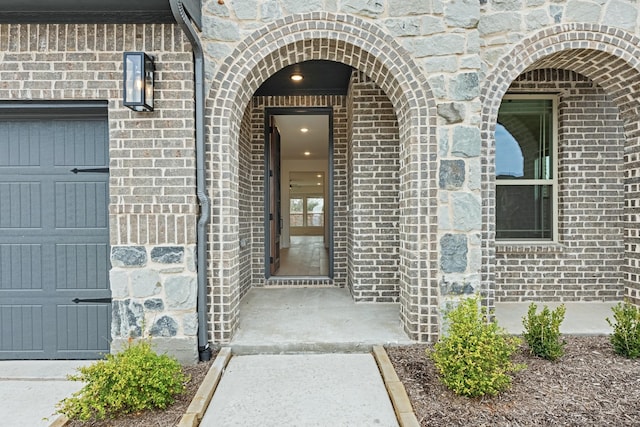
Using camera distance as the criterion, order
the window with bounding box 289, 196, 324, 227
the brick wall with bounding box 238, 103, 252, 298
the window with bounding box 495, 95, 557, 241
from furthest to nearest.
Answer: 1. the window with bounding box 289, 196, 324, 227
2. the brick wall with bounding box 238, 103, 252, 298
3. the window with bounding box 495, 95, 557, 241

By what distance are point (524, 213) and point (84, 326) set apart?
197 inches

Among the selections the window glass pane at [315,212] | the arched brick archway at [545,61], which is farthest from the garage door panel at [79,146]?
the window glass pane at [315,212]

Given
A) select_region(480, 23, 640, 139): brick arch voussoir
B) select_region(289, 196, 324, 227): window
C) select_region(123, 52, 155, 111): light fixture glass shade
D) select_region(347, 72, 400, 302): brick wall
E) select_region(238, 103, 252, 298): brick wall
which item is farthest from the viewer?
select_region(289, 196, 324, 227): window

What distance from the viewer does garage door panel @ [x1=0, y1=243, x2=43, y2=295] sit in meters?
3.00

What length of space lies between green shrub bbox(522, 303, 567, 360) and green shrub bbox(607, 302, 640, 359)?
19.4 inches

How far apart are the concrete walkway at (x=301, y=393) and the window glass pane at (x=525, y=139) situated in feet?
10.5

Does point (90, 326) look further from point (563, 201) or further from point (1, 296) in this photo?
point (563, 201)

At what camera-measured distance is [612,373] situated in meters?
2.55

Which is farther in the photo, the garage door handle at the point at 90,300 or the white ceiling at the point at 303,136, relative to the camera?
the white ceiling at the point at 303,136

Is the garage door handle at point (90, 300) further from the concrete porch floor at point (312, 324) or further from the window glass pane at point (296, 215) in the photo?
the window glass pane at point (296, 215)

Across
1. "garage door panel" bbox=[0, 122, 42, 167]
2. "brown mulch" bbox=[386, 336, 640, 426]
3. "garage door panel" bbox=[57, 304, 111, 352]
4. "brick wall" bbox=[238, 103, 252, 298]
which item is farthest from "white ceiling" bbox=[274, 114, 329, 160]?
"brown mulch" bbox=[386, 336, 640, 426]

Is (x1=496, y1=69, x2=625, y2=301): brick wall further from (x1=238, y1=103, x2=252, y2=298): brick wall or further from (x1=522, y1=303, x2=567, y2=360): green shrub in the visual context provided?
(x1=238, y1=103, x2=252, y2=298): brick wall

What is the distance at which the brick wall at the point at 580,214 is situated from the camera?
4.23 meters

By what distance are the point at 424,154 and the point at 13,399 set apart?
356 cm
